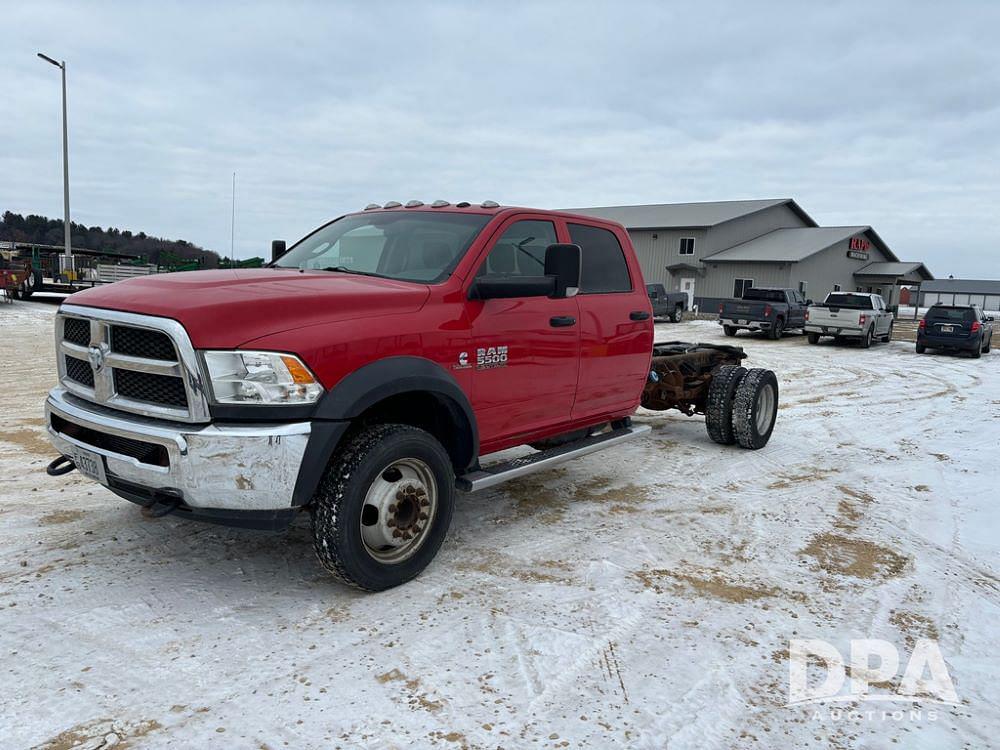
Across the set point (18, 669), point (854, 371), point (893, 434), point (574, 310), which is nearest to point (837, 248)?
point (854, 371)

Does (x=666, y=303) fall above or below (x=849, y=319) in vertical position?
above

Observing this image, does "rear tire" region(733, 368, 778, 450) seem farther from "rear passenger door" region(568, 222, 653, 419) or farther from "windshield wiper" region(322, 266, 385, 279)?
"windshield wiper" region(322, 266, 385, 279)

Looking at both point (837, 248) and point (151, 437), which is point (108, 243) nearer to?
point (837, 248)

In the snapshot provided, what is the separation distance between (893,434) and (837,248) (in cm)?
3940

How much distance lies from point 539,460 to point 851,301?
70.3 ft

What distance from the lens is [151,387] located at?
3480mm

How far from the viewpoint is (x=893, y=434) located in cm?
870

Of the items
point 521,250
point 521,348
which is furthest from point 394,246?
point 521,348

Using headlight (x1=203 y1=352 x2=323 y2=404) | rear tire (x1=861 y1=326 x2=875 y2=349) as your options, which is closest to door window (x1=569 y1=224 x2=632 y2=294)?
headlight (x1=203 y1=352 x2=323 y2=404)

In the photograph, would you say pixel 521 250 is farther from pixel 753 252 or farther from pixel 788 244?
pixel 788 244

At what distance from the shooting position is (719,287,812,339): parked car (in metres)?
24.2

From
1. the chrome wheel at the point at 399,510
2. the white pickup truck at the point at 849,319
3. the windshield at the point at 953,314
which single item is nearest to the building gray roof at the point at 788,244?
the white pickup truck at the point at 849,319

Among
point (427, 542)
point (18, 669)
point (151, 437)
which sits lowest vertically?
point (18, 669)

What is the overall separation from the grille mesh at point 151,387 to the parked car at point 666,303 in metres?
26.1
